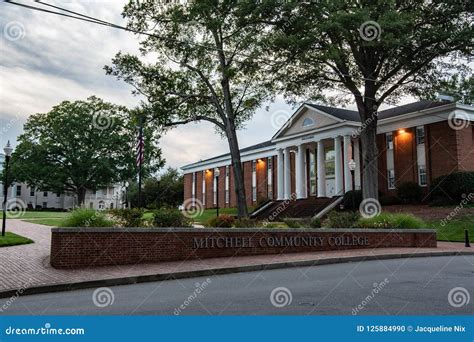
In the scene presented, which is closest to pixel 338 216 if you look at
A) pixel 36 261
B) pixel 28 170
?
pixel 36 261

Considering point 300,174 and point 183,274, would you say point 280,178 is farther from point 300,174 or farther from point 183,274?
point 183,274

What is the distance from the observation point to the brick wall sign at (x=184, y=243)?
12070 millimetres

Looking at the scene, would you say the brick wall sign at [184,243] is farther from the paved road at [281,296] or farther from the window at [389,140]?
the window at [389,140]

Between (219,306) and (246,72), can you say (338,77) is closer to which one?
(246,72)

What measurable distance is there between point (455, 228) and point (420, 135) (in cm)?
1239

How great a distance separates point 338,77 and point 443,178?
10931mm

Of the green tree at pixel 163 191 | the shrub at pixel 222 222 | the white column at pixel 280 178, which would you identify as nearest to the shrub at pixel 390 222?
the shrub at pixel 222 222

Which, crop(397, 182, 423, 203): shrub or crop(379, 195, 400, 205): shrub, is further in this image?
crop(379, 195, 400, 205): shrub

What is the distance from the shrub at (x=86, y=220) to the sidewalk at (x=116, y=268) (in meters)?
1.26

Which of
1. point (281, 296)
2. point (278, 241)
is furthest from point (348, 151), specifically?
point (281, 296)

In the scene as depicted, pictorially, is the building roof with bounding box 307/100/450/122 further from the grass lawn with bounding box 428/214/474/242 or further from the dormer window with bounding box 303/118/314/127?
the grass lawn with bounding box 428/214/474/242

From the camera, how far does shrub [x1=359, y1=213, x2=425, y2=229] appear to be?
1981 centimetres

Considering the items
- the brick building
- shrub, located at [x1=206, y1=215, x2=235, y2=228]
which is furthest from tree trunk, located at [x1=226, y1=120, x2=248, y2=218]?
the brick building

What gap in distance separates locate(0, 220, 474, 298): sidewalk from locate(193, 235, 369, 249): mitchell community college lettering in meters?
0.62
